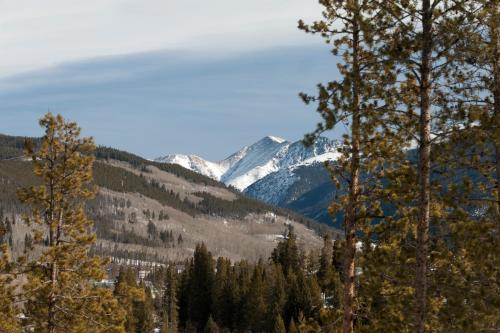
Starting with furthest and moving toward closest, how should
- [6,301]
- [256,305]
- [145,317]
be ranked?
[145,317]
[256,305]
[6,301]

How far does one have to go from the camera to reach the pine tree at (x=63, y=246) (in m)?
27.3

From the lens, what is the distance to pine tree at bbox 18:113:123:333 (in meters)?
27.3

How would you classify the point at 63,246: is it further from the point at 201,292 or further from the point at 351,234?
the point at 201,292

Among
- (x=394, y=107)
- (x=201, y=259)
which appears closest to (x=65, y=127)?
(x=394, y=107)

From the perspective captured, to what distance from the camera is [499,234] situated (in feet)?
58.3

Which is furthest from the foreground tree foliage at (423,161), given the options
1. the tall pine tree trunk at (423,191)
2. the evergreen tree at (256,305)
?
the evergreen tree at (256,305)

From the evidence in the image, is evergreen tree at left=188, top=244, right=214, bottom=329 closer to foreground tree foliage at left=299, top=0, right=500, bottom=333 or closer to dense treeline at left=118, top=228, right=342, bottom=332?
dense treeline at left=118, top=228, right=342, bottom=332

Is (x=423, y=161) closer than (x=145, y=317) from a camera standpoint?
Yes

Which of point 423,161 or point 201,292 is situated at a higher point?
point 423,161

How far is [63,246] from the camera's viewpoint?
88.7 ft

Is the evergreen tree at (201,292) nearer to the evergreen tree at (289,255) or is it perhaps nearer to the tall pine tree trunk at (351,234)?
the evergreen tree at (289,255)

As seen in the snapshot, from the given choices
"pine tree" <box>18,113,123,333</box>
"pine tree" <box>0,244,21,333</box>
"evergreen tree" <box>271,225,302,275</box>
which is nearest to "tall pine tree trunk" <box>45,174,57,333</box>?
"pine tree" <box>18,113,123,333</box>

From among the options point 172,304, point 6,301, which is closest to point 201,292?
point 172,304

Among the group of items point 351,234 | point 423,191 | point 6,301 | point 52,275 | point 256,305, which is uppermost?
point 423,191
